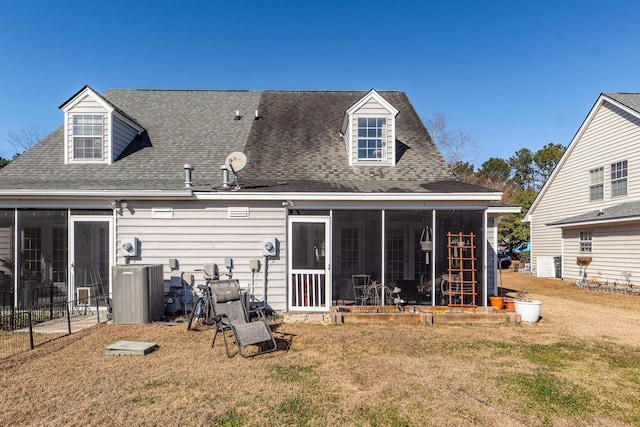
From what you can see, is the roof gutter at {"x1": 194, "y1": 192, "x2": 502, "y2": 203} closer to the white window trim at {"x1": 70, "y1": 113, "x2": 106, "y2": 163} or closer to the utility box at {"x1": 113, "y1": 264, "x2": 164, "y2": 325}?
the utility box at {"x1": 113, "y1": 264, "x2": 164, "y2": 325}

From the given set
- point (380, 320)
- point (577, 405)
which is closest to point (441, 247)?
point (380, 320)

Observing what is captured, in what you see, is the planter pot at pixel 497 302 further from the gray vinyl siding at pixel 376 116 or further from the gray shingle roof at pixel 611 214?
the gray shingle roof at pixel 611 214

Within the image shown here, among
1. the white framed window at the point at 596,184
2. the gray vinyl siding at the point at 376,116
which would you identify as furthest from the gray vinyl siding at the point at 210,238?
the white framed window at the point at 596,184

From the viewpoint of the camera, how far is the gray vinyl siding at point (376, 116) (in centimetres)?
1032

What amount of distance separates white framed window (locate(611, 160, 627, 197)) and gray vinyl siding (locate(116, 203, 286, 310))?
14218 mm

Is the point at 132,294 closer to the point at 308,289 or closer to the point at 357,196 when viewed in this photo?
the point at 308,289

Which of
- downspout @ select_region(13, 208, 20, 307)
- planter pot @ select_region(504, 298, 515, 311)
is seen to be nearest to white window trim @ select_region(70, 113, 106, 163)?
downspout @ select_region(13, 208, 20, 307)

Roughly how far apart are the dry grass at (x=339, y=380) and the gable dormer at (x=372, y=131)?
5.15 metres

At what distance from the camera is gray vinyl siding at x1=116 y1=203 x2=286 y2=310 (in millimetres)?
8406

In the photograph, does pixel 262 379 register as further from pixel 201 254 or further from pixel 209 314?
pixel 201 254

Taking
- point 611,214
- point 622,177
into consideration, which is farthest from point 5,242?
→ point 622,177

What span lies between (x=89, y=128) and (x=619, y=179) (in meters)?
19.1

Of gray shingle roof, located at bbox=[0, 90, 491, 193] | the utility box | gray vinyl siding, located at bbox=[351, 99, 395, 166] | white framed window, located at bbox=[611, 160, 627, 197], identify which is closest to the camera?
the utility box

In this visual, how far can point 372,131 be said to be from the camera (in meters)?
10.5
